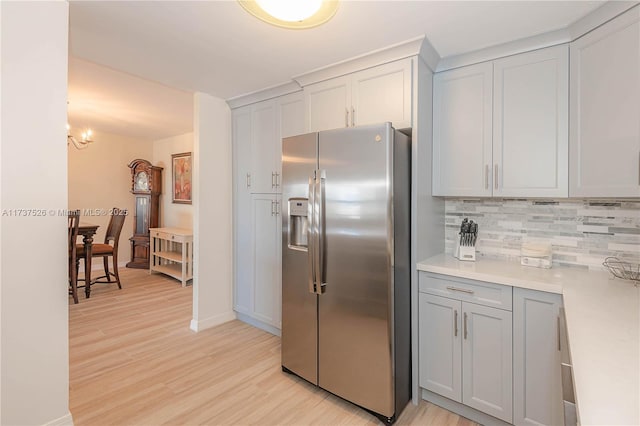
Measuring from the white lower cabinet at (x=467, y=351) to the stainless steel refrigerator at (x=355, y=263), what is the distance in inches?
5.4

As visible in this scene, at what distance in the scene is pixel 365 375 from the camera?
196cm

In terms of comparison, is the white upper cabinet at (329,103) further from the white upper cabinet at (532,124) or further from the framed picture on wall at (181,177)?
the framed picture on wall at (181,177)

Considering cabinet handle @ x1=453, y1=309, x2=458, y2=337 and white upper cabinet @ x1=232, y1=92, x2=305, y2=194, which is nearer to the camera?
cabinet handle @ x1=453, y1=309, x2=458, y2=337

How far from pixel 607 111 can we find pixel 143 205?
626cm

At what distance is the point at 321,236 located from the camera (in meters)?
2.08

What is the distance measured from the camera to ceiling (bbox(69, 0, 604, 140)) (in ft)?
5.54

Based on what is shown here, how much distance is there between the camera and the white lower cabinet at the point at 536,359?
1.65m

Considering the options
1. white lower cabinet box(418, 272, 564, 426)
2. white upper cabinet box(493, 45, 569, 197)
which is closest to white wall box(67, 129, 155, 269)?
white lower cabinet box(418, 272, 564, 426)

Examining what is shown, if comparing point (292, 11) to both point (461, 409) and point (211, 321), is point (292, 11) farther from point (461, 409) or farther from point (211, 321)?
point (211, 321)

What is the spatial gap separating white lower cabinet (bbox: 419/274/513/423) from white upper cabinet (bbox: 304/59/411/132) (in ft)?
3.72

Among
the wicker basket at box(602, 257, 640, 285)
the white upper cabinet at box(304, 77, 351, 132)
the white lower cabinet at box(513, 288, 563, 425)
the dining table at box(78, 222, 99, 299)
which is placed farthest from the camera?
the dining table at box(78, 222, 99, 299)

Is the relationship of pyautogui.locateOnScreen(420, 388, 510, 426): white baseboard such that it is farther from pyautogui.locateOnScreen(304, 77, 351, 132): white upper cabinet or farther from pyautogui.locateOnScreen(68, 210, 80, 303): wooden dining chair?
pyautogui.locateOnScreen(68, 210, 80, 303): wooden dining chair

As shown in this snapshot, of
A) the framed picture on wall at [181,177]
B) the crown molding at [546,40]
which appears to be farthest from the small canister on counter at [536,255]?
the framed picture on wall at [181,177]

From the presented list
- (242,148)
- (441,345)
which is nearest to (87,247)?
(242,148)
